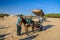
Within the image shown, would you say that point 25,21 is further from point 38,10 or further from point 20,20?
point 38,10

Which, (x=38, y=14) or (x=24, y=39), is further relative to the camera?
(x=38, y=14)

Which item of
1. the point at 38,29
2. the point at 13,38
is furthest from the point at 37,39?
the point at 38,29

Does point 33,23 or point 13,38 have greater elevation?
point 33,23

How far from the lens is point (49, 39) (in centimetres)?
966

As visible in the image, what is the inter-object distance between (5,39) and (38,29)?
4629mm

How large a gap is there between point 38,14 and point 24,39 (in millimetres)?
7355

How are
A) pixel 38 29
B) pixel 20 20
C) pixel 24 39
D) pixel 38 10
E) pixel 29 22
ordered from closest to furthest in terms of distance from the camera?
pixel 24 39 < pixel 20 20 < pixel 29 22 < pixel 38 29 < pixel 38 10

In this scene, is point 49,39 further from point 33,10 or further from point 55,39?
point 33,10

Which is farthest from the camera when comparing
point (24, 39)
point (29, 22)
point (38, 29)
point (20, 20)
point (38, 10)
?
point (38, 10)

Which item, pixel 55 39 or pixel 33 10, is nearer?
pixel 55 39

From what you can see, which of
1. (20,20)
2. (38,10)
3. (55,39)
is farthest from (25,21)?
(38,10)

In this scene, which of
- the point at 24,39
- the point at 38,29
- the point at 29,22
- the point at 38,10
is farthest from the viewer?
the point at 38,10

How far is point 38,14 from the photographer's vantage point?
16484 millimetres

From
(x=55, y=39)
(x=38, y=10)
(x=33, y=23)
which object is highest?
(x=38, y=10)
